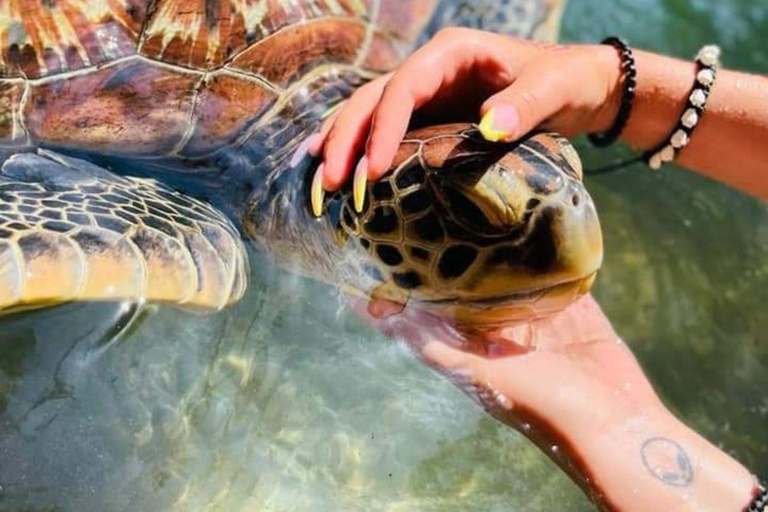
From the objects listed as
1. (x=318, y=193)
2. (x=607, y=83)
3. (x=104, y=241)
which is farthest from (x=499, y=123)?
(x=104, y=241)

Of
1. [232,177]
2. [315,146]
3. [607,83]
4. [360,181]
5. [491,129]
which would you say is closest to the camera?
[491,129]

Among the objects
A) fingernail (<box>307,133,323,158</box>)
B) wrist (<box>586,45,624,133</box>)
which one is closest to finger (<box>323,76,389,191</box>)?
fingernail (<box>307,133,323,158</box>)

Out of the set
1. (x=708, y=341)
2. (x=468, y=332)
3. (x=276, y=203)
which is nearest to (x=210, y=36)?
(x=276, y=203)

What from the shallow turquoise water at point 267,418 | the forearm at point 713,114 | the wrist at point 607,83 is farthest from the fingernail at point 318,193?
the forearm at point 713,114

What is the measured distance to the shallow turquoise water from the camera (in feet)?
5.00

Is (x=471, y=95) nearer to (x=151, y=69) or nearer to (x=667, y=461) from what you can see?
(x=151, y=69)

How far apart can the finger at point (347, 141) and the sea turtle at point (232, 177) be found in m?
0.07

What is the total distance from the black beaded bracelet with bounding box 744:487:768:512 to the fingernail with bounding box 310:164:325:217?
0.89 meters

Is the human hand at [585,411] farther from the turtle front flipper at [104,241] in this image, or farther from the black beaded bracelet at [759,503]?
the turtle front flipper at [104,241]

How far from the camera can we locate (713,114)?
1.83m

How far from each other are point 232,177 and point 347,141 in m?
0.49

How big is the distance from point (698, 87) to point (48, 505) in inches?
55.9

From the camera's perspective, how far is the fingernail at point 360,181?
1.38 m

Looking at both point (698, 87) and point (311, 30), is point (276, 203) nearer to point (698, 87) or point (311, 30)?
point (311, 30)
